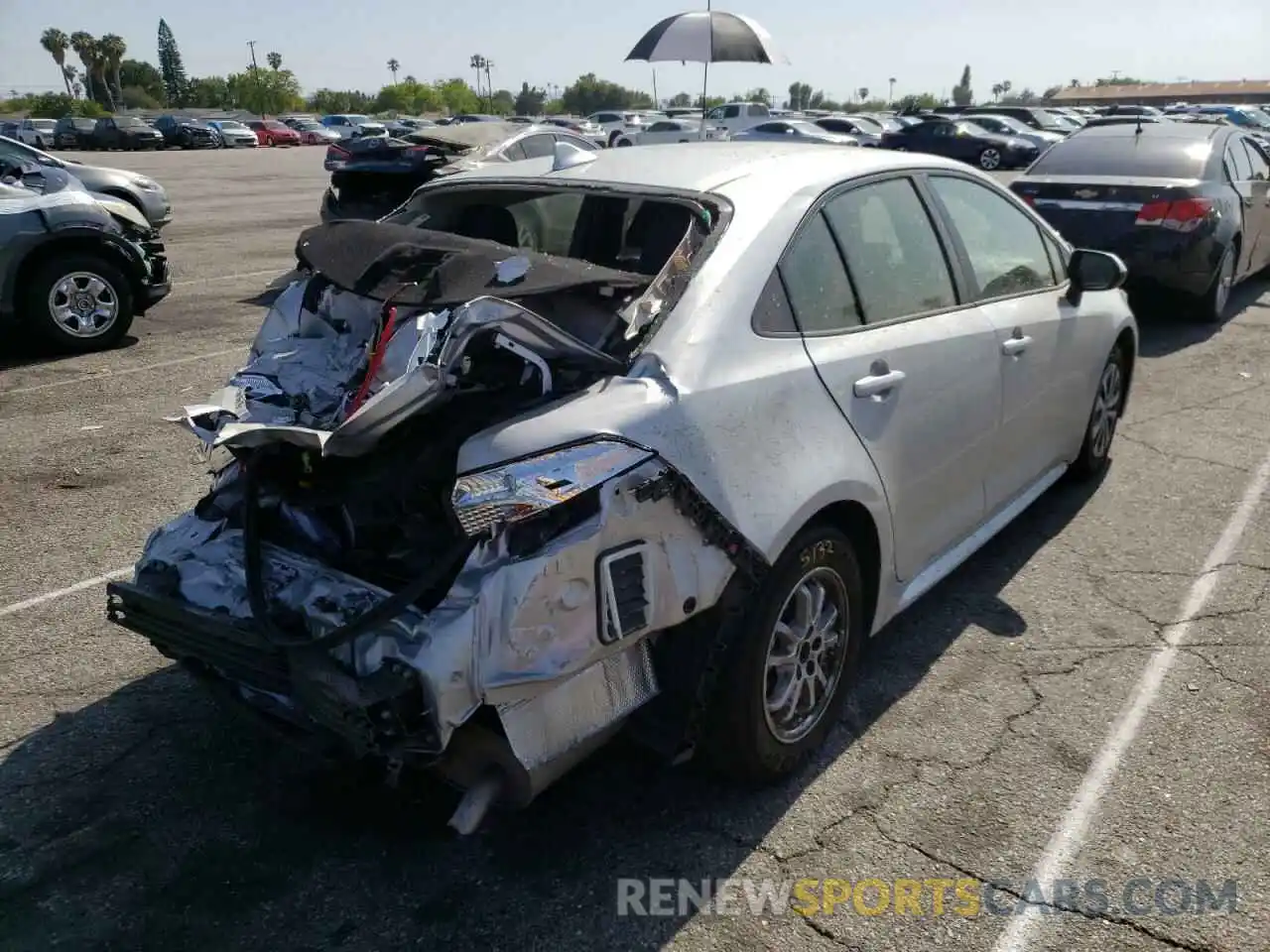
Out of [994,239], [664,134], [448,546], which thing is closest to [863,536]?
[448,546]

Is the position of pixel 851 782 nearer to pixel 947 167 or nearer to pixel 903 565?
pixel 903 565

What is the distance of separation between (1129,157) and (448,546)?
28.6 ft

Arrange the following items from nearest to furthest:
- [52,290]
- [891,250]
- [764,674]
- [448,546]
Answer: [448,546] → [764,674] → [891,250] → [52,290]

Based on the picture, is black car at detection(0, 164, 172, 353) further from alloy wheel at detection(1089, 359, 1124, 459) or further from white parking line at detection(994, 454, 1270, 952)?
white parking line at detection(994, 454, 1270, 952)

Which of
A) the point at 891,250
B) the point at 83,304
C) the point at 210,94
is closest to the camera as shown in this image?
the point at 891,250

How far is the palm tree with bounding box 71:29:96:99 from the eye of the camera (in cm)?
10306

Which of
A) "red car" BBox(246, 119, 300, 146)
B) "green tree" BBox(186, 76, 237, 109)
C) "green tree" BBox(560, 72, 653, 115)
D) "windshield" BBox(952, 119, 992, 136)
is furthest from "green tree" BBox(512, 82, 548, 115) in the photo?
"windshield" BBox(952, 119, 992, 136)

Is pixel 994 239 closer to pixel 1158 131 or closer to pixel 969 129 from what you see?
pixel 1158 131

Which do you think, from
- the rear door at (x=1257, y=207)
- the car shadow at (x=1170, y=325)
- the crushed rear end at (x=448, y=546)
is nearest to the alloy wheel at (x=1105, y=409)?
the crushed rear end at (x=448, y=546)

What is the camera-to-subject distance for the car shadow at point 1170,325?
866cm

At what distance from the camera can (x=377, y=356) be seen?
9.39 ft

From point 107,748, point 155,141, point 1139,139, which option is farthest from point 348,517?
point 155,141

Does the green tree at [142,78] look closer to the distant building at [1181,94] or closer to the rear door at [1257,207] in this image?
the distant building at [1181,94]

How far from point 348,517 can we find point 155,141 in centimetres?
5137
